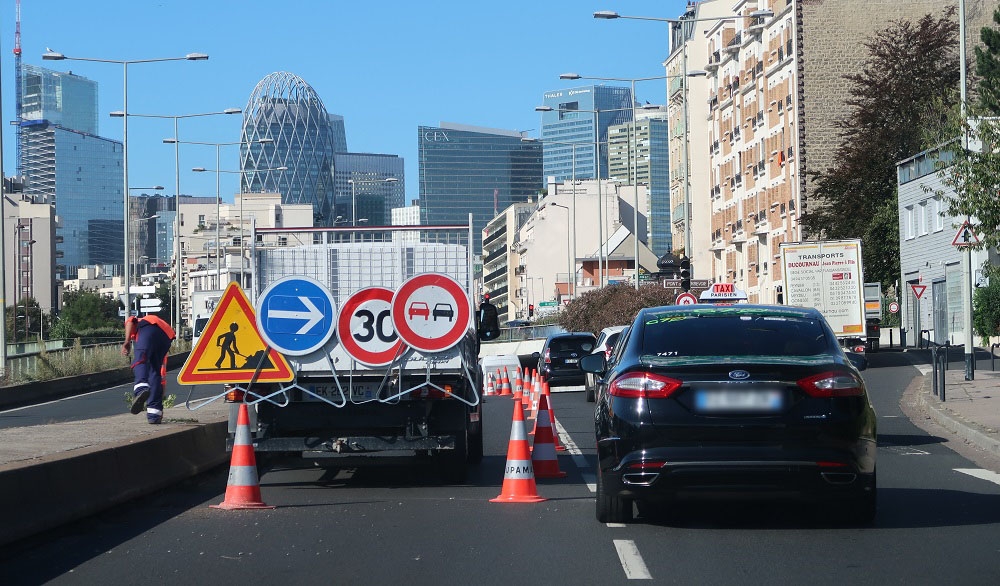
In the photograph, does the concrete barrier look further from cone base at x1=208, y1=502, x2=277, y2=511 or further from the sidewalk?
the sidewalk

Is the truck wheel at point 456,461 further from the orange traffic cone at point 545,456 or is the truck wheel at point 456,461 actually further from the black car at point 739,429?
the black car at point 739,429

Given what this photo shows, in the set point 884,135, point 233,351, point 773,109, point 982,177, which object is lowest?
point 233,351

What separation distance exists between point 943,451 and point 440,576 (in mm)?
10217

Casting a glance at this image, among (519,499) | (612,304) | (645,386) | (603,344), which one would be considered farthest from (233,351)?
(612,304)

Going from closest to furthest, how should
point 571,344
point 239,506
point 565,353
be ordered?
point 239,506 → point 565,353 → point 571,344

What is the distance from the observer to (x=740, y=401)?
922cm

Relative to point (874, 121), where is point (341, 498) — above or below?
below

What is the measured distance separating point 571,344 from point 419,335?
2377 centimetres

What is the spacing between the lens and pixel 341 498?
1234 cm

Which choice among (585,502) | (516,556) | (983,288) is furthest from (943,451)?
(983,288)

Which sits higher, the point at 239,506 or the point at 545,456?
the point at 545,456

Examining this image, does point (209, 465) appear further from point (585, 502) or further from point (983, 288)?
point (983, 288)

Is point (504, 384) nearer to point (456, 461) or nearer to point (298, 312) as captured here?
point (456, 461)

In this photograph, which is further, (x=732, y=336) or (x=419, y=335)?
(x=419, y=335)
